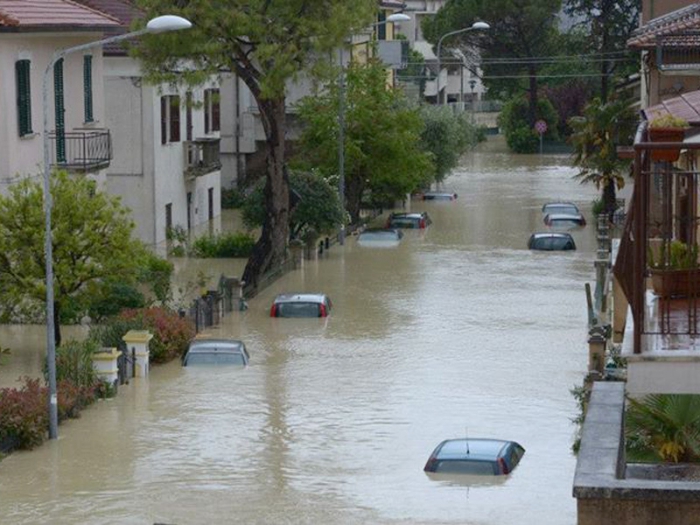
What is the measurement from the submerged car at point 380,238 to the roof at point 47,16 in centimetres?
1667

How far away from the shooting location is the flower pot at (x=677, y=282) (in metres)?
11.6

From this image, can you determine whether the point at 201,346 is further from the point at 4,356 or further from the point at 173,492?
the point at 173,492

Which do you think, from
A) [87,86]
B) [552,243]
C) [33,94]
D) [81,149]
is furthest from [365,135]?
[33,94]

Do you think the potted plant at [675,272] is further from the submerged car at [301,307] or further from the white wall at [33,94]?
the submerged car at [301,307]

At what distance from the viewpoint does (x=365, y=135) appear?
199 ft

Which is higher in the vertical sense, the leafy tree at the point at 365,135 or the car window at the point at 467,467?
the leafy tree at the point at 365,135

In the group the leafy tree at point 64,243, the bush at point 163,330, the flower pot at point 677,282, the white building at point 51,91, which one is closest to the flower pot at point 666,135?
the flower pot at point 677,282

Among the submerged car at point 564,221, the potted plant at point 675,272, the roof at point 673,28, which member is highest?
the roof at point 673,28

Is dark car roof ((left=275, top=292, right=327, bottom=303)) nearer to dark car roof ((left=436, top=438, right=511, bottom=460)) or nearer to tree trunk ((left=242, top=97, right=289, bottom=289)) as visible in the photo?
tree trunk ((left=242, top=97, right=289, bottom=289))

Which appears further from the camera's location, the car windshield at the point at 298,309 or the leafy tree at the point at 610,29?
the leafy tree at the point at 610,29

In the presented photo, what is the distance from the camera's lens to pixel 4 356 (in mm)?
35062

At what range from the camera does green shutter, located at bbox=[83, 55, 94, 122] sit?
43594mm

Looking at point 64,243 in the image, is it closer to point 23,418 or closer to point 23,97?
point 23,97

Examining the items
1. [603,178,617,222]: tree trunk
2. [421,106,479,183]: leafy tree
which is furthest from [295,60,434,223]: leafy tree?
[421,106,479,183]: leafy tree
